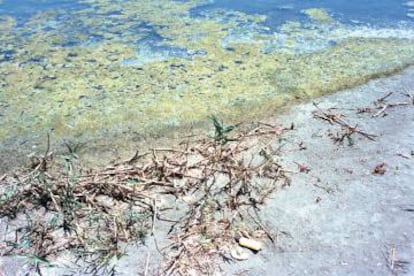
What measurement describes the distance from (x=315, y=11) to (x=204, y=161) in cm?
193

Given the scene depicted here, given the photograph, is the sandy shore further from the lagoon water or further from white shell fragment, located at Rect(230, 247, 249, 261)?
the lagoon water

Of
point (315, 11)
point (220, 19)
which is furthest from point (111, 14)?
point (315, 11)

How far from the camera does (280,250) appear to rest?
1.73 m

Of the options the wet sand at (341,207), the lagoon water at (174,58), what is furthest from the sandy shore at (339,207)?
the lagoon water at (174,58)

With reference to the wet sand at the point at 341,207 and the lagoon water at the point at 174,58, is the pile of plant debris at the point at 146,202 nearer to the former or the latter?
the wet sand at the point at 341,207

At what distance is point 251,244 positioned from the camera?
5.68 feet

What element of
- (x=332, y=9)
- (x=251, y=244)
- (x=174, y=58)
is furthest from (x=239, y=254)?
(x=332, y=9)

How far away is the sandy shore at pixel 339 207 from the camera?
5.47 ft

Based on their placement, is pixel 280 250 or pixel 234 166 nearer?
pixel 280 250

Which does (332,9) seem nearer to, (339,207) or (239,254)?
(339,207)

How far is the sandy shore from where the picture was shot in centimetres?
167

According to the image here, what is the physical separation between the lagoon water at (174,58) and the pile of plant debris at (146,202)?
11.7 inches

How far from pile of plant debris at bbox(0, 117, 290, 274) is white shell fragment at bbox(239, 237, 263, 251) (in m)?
Result: 0.03

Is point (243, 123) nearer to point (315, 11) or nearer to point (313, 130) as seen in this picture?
point (313, 130)
